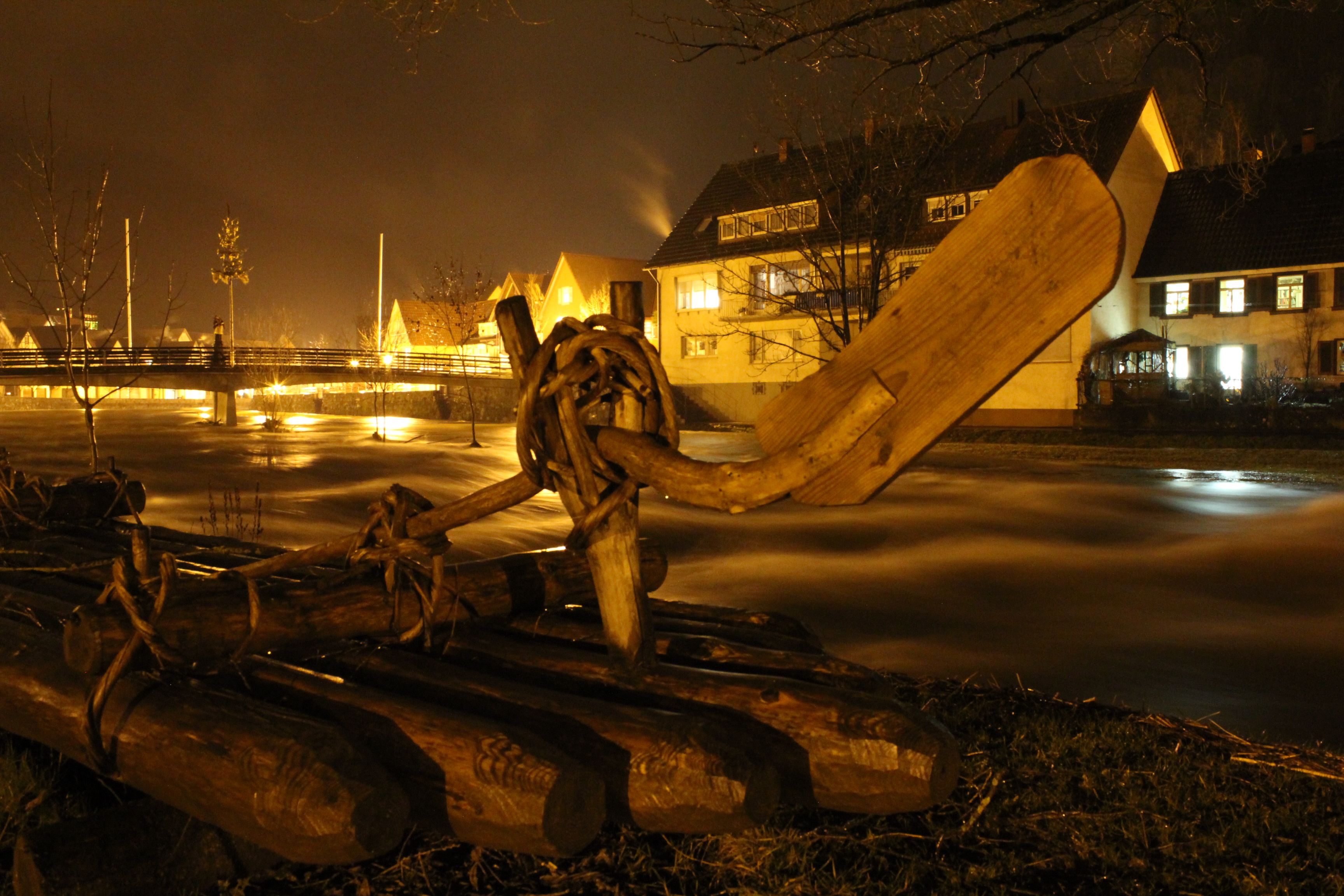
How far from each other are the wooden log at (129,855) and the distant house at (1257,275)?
3618cm

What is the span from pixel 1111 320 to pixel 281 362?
34415 millimetres

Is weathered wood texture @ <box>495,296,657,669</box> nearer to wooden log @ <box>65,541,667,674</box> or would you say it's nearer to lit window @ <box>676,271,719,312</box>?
wooden log @ <box>65,541,667,674</box>

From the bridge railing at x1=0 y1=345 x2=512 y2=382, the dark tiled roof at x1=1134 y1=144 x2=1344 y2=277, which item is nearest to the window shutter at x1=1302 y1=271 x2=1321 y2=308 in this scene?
the dark tiled roof at x1=1134 y1=144 x2=1344 y2=277

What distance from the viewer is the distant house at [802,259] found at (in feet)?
94.5

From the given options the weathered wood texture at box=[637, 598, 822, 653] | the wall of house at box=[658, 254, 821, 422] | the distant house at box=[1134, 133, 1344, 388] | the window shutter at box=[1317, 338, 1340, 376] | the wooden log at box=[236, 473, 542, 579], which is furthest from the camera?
the wall of house at box=[658, 254, 821, 422]

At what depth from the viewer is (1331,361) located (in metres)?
35.5

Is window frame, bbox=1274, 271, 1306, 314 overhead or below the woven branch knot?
overhead

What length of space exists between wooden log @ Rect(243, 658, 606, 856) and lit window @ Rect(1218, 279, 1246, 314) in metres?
41.5

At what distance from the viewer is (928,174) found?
2327cm

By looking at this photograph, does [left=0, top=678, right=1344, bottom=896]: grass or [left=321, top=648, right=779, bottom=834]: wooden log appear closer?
[left=321, top=648, right=779, bottom=834]: wooden log

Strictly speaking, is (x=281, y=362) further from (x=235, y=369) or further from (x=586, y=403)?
(x=586, y=403)

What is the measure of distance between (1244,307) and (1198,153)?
55.9ft

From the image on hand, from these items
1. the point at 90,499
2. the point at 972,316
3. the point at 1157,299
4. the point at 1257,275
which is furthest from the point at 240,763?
the point at 1157,299

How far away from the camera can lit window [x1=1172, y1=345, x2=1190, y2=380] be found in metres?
38.3
